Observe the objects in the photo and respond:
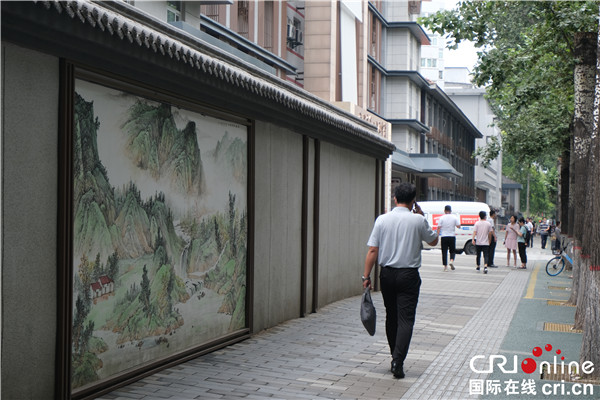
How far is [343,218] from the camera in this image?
13.7 meters

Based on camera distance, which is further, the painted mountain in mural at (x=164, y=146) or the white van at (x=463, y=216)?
the white van at (x=463, y=216)

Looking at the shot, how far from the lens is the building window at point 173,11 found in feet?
66.4

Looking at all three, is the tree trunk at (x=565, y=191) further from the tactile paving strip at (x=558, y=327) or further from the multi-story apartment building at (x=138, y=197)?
the multi-story apartment building at (x=138, y=197)

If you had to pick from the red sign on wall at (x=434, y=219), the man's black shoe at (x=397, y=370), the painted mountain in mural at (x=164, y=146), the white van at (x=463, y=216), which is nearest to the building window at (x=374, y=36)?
the white van at (x=463, y=216)

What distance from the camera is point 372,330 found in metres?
7.45

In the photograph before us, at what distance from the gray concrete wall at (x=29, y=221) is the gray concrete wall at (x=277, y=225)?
405 cm

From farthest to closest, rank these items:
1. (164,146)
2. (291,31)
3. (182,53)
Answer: (291,31) → (164,146) → (182,53)

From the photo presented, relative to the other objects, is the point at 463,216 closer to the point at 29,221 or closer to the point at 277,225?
the point at 277,225

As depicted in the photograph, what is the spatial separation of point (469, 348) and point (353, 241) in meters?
5.22

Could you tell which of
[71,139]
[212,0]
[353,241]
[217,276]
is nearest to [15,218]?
[71,139]

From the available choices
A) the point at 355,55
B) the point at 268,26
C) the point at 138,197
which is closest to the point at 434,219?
the point at 355,55

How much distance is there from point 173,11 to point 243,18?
25.4ft

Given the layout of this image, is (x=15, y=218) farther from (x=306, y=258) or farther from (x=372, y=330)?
(x=306, y=258)

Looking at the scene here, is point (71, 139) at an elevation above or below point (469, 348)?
above
